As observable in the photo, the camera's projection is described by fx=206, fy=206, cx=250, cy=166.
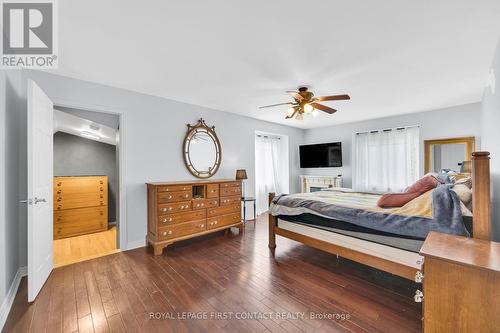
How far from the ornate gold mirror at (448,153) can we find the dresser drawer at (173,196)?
502cm

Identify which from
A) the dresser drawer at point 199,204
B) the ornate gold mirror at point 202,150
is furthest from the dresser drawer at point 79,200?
the dresser drawer at point 199,204

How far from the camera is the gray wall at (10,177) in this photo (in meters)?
1.76

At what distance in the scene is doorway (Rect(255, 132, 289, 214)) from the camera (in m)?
5.64

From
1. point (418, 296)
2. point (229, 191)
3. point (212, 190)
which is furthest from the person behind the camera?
point (229, 191)

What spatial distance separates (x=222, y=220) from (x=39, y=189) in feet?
8.17

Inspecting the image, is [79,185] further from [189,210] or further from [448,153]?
[448,153]

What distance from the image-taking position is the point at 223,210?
385 cm

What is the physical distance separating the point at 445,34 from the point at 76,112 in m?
4.77

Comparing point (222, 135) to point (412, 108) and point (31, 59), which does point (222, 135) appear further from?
point (412, 108)

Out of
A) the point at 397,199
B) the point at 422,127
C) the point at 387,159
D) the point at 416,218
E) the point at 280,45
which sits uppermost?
the point at 280,45

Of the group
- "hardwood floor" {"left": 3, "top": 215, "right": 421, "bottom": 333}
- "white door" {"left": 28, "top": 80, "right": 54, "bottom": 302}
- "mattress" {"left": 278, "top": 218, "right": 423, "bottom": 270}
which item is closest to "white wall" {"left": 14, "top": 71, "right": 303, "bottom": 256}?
"white door" {"left": 28, "top": 80, "right": 54, "bottom": 302}

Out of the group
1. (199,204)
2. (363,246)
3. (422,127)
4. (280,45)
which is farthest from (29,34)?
(422,127)

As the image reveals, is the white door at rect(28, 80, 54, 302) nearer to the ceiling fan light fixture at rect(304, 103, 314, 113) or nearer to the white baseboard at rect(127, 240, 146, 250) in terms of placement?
the white baseboard at rect(127, 240, 146, 250)

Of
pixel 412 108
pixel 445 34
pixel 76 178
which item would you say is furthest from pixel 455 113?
pixel 76 178
